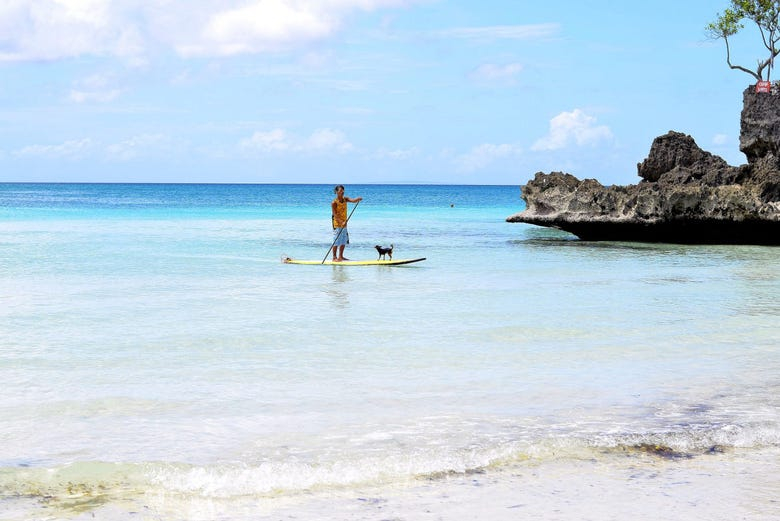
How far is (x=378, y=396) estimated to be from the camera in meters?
6.74

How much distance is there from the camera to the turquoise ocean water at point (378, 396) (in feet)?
15.3

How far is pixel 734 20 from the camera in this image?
27.6 metres

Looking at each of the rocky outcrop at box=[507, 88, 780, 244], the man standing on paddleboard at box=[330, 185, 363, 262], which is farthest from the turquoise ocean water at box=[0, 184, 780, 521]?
the rocky outcrop at box=[507, 88, 780, 244]

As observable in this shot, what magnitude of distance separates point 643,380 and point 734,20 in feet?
77.9

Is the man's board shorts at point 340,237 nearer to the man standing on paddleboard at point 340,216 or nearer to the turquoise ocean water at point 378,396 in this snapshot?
the man standing on paddleboard at point 340,216

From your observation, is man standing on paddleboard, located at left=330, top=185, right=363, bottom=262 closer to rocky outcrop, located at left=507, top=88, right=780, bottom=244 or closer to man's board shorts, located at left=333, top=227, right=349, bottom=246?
man's board shorts, located at left=333, top=227, right=349, bottom=246

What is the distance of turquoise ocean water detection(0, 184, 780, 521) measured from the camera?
183 inches

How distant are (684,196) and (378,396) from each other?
1865 cm

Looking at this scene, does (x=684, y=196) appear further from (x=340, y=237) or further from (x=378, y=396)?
(x=378, y=396)

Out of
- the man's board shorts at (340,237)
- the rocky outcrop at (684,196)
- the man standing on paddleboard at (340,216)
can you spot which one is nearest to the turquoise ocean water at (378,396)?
the man standing on paddleboard at (340,216)

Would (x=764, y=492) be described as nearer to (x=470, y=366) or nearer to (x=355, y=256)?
(x=470, y=366)

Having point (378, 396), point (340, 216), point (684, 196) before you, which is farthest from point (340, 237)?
point (378, 396)

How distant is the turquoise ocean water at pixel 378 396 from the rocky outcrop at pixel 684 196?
866 centimetres

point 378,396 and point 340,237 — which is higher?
point 340,237
